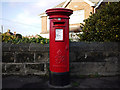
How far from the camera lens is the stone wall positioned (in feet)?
13.9

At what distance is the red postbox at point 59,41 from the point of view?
3.35 metres

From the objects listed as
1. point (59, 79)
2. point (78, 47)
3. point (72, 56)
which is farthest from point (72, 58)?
point (59, 79)

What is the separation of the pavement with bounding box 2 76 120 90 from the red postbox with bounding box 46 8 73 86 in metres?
0.50

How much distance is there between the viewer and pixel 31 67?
13.9 feet

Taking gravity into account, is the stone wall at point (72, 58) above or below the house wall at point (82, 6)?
below

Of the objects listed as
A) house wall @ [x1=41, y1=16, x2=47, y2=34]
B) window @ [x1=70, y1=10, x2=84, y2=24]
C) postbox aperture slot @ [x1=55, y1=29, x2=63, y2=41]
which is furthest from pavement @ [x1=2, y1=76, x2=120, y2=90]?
house wall @ [x1=41, y1=16, x2=47, y2=34]

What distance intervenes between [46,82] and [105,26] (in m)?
2.76

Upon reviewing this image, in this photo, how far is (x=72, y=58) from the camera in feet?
14.1

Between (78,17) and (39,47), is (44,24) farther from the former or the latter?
(39,47)

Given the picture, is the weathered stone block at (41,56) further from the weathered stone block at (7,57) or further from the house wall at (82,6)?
the house wall at (82,6)

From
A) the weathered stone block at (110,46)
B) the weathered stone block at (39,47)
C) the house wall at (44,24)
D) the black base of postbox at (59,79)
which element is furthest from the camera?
the house wall at (44,24)

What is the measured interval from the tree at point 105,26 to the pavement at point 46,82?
4.63ft

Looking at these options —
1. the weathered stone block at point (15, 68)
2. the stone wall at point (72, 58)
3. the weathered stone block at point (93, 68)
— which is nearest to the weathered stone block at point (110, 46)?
the stone wall at point (72, 58)

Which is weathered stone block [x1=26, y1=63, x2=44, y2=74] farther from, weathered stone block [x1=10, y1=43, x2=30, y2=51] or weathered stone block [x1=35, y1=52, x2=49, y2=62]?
weathered stone block [x1=10, y1=43, x2=30, y2=51]
